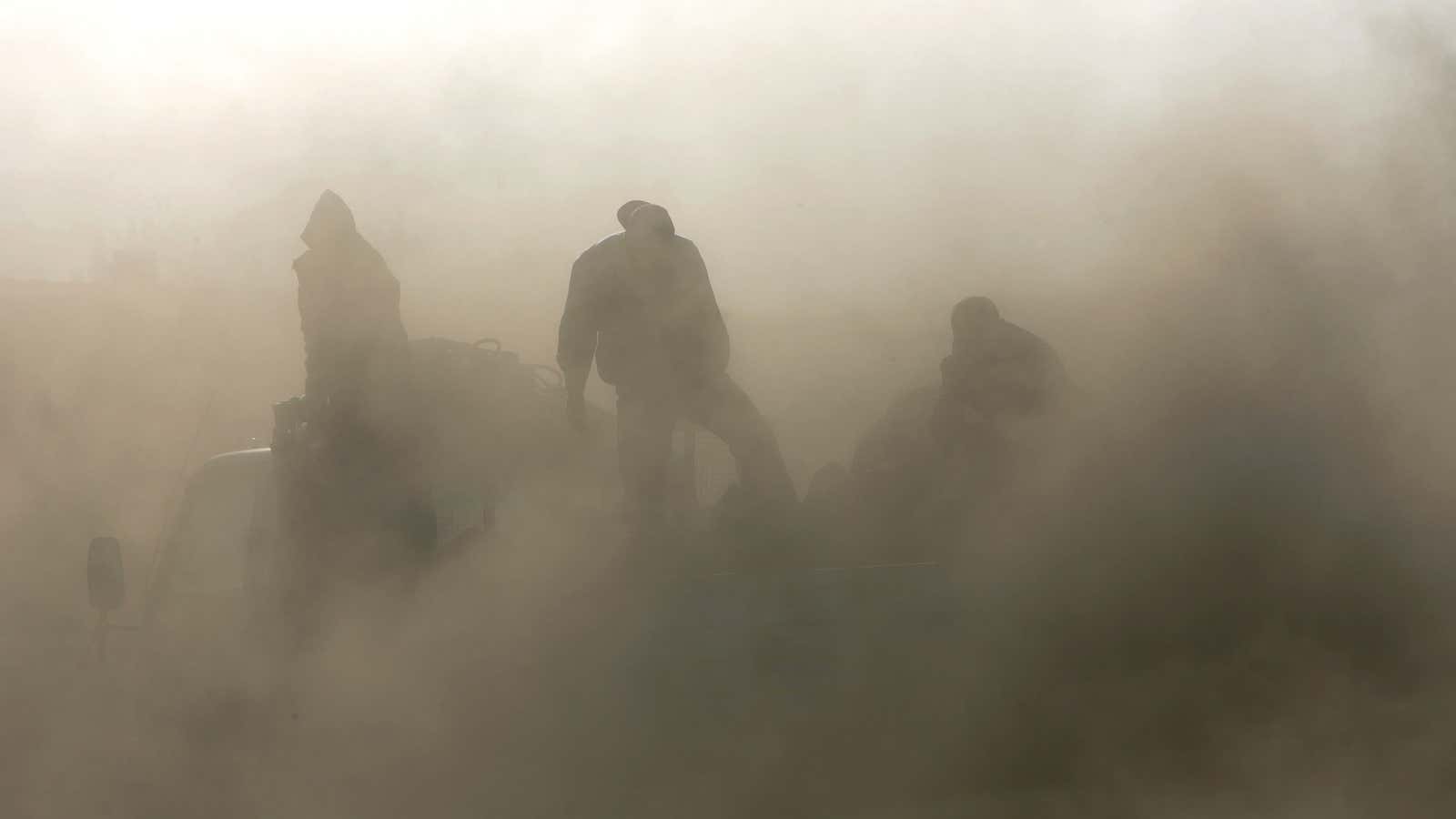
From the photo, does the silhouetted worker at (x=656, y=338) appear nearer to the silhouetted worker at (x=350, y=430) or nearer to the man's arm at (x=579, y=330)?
the man's arm at (x=579, y=330)

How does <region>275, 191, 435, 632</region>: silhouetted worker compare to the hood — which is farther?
the hood

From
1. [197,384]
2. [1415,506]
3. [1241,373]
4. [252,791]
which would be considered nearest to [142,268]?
[197,384]

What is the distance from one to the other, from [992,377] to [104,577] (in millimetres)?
3149

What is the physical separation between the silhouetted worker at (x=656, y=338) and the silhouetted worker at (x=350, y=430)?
2.21 feet

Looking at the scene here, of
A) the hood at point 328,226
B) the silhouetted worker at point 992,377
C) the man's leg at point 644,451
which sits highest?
the hood at point 328,226

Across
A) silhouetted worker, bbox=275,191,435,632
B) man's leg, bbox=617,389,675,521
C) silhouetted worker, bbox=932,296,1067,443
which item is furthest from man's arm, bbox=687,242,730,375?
silhouetted worker, bbox=275,191,435,632

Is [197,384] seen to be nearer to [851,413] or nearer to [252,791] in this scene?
[851,413]

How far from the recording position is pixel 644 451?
16.6 ft

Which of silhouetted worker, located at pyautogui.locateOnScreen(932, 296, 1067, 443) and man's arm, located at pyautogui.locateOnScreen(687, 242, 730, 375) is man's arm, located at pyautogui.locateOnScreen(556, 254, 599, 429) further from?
silhouetted worker, located at pyautogui.locateOnScreen(932, 296, 1067, 443)

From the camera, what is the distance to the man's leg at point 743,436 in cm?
527

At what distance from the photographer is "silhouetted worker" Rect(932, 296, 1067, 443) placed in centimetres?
516

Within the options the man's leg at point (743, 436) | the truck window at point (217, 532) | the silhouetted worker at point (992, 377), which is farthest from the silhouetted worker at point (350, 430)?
the silhouetted worker at point (992, 377)

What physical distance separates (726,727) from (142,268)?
969 centimetres

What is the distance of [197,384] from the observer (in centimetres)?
Result: 1376
